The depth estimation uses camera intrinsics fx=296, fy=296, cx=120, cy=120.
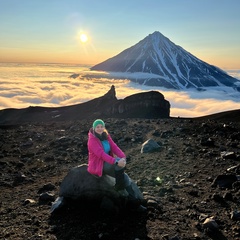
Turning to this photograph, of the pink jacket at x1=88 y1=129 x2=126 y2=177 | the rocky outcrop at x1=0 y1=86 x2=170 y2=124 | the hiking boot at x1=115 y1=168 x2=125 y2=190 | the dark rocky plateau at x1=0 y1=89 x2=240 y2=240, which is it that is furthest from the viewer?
the rocky outcrop at x1=0 y1=86 x2=170 y2=124

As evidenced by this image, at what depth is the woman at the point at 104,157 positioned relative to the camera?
26.4 feet

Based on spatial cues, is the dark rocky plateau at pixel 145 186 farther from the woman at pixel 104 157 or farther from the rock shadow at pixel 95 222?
the woman at pixel 104 157

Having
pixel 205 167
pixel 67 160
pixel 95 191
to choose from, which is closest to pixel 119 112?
pixel 67 160

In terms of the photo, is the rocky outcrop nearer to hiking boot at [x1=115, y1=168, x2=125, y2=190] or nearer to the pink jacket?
the pink jacket

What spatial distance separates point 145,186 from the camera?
36.0 feet

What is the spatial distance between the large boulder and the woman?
0.69 ft

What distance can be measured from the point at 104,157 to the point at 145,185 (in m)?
3.68

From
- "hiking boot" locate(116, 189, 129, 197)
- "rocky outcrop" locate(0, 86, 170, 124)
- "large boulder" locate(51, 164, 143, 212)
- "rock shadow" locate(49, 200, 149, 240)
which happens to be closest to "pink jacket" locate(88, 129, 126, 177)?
"large boulder" locate(51, 164, 143, 212)

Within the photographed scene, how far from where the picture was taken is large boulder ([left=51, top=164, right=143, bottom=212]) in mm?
8344

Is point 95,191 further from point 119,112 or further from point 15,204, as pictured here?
point 119,112

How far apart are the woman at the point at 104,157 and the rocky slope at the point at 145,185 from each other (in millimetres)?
973

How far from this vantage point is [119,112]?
179ft

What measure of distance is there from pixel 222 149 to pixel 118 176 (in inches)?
326

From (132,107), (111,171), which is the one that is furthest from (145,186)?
(132,107)
